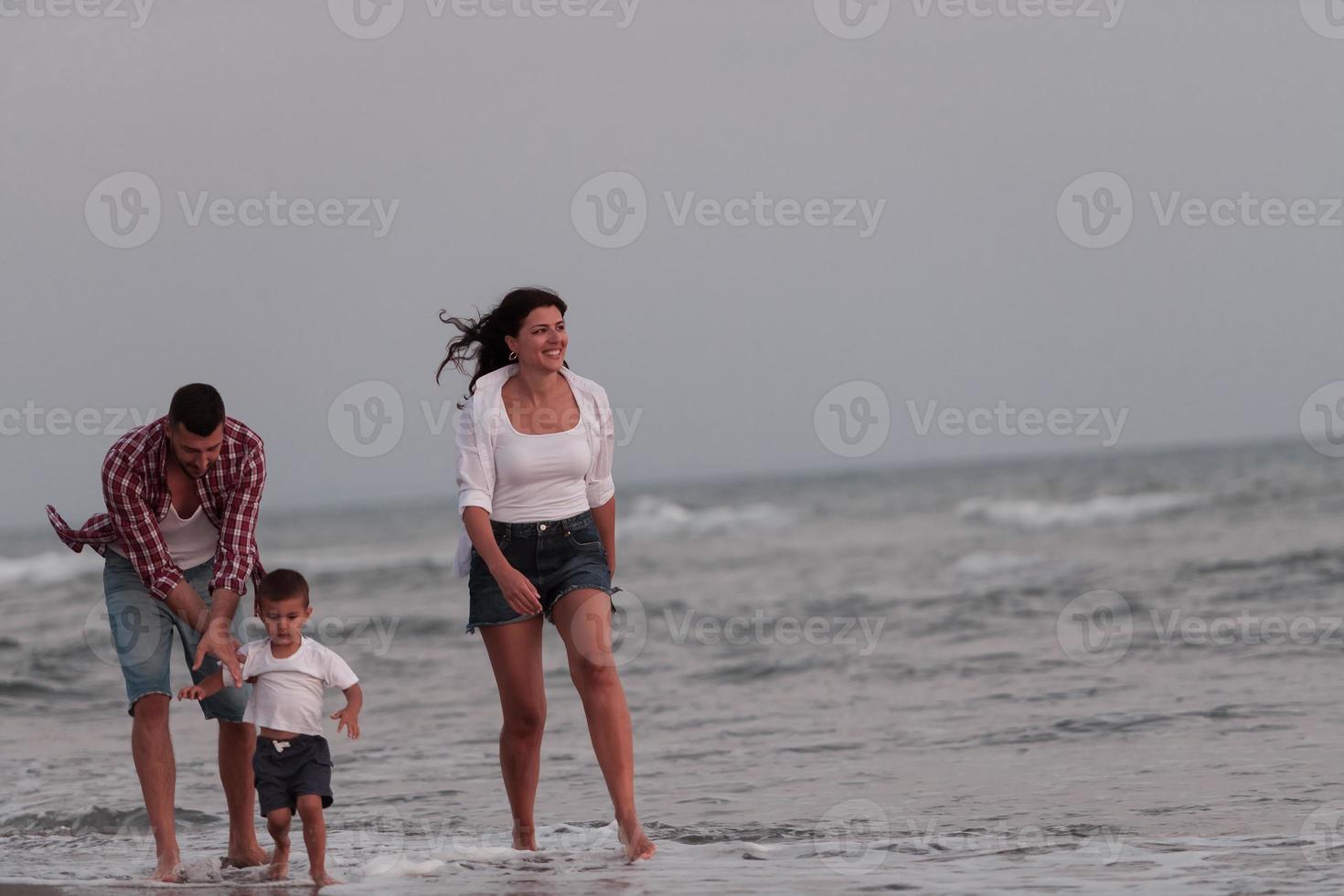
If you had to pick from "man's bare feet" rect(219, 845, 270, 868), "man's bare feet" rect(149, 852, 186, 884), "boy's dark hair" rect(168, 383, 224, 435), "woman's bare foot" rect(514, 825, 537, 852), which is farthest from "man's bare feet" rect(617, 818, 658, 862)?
"boy's dark hair" rect(168, 383, 224, 435)

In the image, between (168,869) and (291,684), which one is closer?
(291,684)

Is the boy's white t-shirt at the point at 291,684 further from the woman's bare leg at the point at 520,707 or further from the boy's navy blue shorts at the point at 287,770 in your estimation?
the woman's bare leg at the point at 520,707

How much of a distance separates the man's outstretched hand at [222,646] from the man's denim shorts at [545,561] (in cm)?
78

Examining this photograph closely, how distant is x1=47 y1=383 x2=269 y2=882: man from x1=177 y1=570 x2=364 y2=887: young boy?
0.11 meters

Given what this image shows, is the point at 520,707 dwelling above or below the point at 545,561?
below

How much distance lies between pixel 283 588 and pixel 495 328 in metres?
1.10

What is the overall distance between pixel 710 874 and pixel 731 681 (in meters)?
5.06

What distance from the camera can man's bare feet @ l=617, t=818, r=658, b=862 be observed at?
4.50 m

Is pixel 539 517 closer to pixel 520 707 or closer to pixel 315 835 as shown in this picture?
pixel 520 707

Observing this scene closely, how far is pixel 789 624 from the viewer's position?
12.5 m

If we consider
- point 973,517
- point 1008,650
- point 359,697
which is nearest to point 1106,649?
point 1008,650

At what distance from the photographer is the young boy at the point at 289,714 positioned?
4176 millimetres

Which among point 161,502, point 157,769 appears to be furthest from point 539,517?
point 157,769

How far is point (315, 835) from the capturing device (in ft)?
13.8
